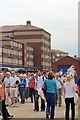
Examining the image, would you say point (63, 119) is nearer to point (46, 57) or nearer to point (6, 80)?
point (6, 80)

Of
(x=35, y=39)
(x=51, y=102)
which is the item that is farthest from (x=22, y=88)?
(x=35, y=39)

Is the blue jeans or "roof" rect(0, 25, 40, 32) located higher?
"roof" rect(0, 25, 40, 32)

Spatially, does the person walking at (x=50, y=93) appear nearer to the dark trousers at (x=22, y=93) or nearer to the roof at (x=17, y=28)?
the dark trousers at (x=22, y=93)

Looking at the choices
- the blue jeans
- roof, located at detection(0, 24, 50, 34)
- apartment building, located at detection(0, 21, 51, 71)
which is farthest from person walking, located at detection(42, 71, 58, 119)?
roof, located at detection(0, 24, 50, 34)


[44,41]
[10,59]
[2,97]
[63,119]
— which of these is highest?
[44,41]

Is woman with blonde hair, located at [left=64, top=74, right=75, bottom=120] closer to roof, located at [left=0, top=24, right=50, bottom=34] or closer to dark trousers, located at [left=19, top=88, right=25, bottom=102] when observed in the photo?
dark trousers, located at [left=19, top=88, right=25, bottom=102]

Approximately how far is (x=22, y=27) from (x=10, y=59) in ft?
105

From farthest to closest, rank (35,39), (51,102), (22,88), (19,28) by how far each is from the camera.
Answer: (19,28), (35,39), (22,88), (51,102)

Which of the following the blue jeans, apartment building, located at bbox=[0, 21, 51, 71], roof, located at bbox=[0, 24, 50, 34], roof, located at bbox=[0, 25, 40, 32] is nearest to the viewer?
the blue jeans

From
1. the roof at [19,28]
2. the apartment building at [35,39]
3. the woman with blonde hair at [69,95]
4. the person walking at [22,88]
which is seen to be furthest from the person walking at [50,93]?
the roof at [19,28]

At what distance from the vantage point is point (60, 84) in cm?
1833

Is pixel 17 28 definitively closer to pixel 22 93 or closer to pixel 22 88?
pixel 22 88

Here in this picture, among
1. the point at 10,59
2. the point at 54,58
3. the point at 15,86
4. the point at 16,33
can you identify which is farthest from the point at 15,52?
the point at 15,86

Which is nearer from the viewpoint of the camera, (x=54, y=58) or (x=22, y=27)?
(x=22, y=27)
